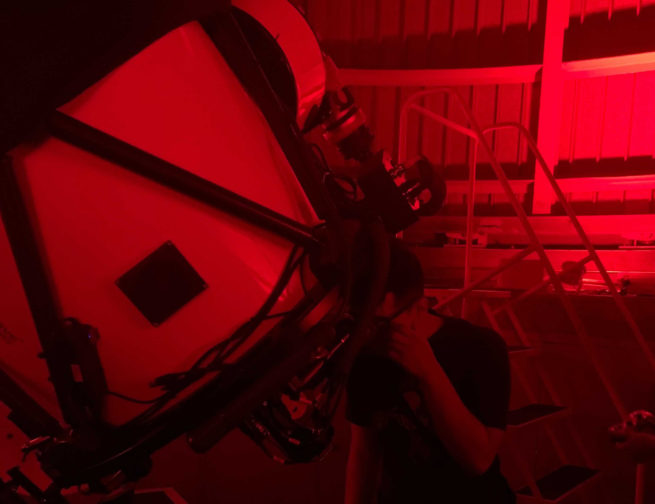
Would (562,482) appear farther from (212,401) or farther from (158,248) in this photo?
(158,248)

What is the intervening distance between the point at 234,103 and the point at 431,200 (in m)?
0.42

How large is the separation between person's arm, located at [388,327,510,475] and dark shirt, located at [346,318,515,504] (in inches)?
2.4

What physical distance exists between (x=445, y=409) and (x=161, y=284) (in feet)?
2.10

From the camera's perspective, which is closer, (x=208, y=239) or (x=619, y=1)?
(x=208, y=239)

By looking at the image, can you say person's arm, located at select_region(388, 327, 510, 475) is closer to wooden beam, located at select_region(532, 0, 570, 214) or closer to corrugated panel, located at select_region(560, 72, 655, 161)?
wooden beam, located at select_region(532, 0, 570, 214)

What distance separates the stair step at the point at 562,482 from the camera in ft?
5.12

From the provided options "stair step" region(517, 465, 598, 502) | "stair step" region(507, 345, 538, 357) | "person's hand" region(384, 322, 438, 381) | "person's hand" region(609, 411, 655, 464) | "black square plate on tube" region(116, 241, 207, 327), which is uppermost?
"black square plate on tube" region(116, 241, 207, 327)

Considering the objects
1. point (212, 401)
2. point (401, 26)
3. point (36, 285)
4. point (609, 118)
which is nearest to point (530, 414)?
point (212, 401)

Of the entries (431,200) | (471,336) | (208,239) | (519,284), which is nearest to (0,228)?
(208,239)

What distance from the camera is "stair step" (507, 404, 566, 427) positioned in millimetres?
1531

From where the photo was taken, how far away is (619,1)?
258 centimetres

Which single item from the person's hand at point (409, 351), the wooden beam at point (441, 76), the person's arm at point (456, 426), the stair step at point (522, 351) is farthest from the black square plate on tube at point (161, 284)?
the wooden beam at point (441, 76)

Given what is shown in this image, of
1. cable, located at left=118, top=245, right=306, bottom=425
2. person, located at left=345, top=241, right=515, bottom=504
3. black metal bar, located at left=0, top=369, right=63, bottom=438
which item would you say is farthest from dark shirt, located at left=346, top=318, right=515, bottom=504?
black metal bar, located at left=0, top=369, right=63, bottom=438

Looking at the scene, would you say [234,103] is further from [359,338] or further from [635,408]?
[635,408]
